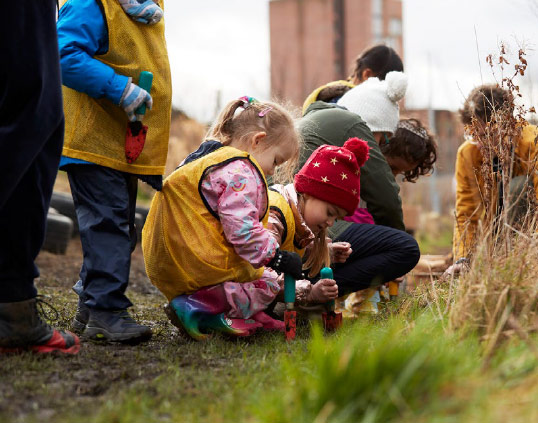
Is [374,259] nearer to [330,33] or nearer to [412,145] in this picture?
[412,145]

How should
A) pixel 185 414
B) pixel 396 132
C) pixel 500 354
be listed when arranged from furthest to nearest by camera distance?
pixel 396 132
pixel 500 354
pixel 185 414

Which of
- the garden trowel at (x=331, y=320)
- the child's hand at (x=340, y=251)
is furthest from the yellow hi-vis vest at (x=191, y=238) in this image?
the child's hand at (x=340, y=251)

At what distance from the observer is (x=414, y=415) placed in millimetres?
1609

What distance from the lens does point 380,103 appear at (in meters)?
4.50

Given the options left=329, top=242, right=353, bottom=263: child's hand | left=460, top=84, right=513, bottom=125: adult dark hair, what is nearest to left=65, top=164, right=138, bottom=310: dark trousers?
left=329, top=242, right=353, bottom=263: child's hand

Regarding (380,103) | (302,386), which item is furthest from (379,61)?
(302,386)

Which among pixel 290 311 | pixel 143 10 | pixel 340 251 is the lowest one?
pixel 290 311

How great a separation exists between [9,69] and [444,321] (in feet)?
5.82

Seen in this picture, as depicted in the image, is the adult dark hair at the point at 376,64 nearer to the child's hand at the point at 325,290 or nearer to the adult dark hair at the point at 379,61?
the adult dark hair at the point at 379,61

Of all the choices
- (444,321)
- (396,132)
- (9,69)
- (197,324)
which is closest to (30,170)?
(9,69)

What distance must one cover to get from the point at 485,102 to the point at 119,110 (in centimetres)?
240

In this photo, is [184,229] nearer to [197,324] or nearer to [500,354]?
[197,324]

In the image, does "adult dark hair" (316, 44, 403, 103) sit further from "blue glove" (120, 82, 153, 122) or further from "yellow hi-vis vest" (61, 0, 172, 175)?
"blue glove" (120, 82, 153, 122)

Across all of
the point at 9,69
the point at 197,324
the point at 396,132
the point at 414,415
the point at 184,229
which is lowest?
the point at 197,324
